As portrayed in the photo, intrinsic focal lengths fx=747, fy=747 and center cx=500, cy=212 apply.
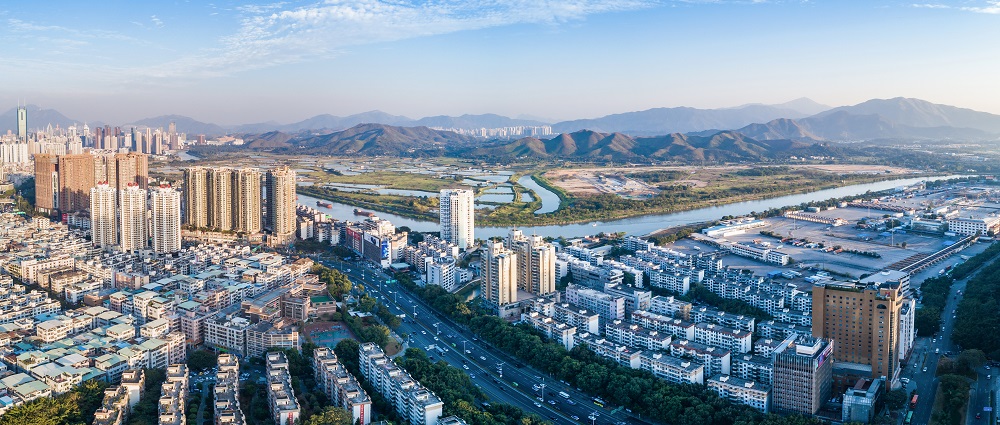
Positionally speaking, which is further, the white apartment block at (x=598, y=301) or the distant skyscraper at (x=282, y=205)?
the distant skyscraper at (x=282, y=205)

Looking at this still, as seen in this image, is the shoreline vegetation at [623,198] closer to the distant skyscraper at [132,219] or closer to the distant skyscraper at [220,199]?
the distant skyscraper at [220,199]

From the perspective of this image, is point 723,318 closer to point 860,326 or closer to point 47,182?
point 860,326

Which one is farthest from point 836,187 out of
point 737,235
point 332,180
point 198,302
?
point 198,302

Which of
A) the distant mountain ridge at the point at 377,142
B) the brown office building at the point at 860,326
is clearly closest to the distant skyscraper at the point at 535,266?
the brown office building at the point at 860,326

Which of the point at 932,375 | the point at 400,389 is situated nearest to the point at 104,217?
the point at 400,389

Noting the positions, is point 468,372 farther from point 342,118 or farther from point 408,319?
point 342,118

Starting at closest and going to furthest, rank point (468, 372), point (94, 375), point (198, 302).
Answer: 1. point (94, 375)
2. point (468, 372)
3. point (198, 302)
